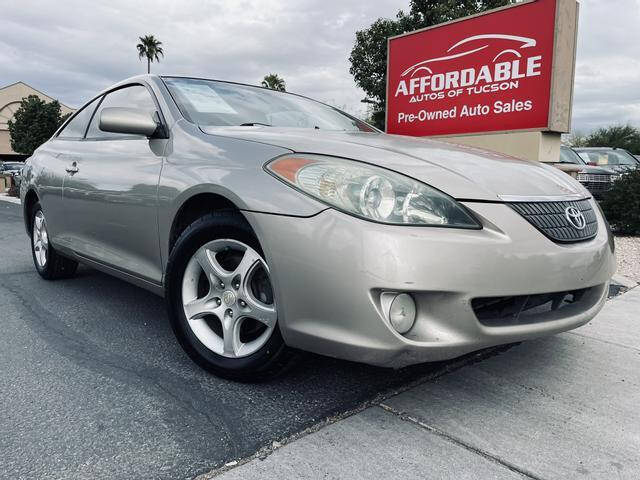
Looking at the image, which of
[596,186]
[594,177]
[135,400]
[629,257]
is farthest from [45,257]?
[594,177]

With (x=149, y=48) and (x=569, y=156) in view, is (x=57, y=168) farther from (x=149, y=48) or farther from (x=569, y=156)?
(x=149, y=48)

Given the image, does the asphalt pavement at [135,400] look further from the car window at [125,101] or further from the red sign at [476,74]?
the red sign at [476,74]

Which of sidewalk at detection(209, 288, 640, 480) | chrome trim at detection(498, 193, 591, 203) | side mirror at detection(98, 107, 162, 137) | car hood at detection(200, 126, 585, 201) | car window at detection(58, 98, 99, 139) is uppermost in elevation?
car window at detection(58, 98, 99, 139)

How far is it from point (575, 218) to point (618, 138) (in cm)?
3515

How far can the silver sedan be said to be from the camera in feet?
5.81

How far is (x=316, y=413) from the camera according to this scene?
2031mm

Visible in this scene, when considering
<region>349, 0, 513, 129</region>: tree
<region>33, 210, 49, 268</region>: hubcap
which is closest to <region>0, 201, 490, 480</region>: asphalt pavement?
<region>33, 210, 49, 268</region>: hubcap

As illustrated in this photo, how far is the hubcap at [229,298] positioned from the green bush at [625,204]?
20.5 feet

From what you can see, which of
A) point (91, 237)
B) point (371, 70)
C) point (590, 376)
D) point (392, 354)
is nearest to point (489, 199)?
point (392, 354)

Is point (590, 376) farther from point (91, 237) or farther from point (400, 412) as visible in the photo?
point (91, 237)

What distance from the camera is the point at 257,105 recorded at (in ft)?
10.1

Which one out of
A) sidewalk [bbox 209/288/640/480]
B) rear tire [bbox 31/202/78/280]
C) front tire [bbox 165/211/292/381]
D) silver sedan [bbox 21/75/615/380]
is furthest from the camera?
rear tire [bbox 31/202/78/280]

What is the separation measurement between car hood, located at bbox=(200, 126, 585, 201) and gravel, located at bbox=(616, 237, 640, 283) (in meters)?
2.68

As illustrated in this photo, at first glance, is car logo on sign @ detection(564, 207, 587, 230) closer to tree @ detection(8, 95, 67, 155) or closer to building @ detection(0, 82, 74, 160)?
tree @ detection(8, 95, 67, 155)
